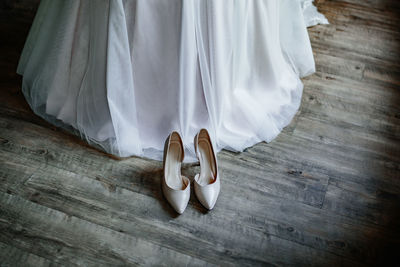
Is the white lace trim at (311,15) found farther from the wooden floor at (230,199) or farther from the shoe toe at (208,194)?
the shoe toe at (208,194)

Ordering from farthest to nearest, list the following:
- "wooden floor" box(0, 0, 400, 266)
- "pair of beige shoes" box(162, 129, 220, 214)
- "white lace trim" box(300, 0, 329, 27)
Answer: "white lace trim" box(300, 0, 329, 27) < "pair of beige shoes" box(162, 129, 220, 214) < "wooden floor" box(0, 0, 400, 266)


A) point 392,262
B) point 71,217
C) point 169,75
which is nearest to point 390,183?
point 392,262

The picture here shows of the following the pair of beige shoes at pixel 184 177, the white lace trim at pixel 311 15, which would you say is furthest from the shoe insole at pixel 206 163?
the white lace trim at pixel 311 15

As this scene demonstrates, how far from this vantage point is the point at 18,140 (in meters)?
1.71

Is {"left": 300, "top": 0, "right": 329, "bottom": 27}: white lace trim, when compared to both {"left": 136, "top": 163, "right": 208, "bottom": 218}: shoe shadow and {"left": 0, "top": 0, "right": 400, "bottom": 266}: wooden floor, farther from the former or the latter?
{"left": 136, "top": 163, "right": 208, "bottom": 218}: shoe shadow

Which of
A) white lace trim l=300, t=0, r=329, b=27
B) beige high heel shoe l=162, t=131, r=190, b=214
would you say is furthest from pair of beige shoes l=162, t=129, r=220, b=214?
white lace trim l=300, t=0, r=329, b=27

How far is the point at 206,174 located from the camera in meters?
1.55

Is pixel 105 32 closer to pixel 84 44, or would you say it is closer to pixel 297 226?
pixel 84 44

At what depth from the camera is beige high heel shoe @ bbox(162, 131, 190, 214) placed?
56.9 inches

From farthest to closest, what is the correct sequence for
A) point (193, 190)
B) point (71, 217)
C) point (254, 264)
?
point (193, 190) → point (71, 217) → point (254, 264)

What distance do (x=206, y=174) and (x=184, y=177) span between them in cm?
8

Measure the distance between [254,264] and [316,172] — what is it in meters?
0.49

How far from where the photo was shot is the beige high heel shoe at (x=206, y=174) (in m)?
1.46

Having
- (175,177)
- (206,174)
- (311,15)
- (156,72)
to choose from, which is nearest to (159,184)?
(175,177)
